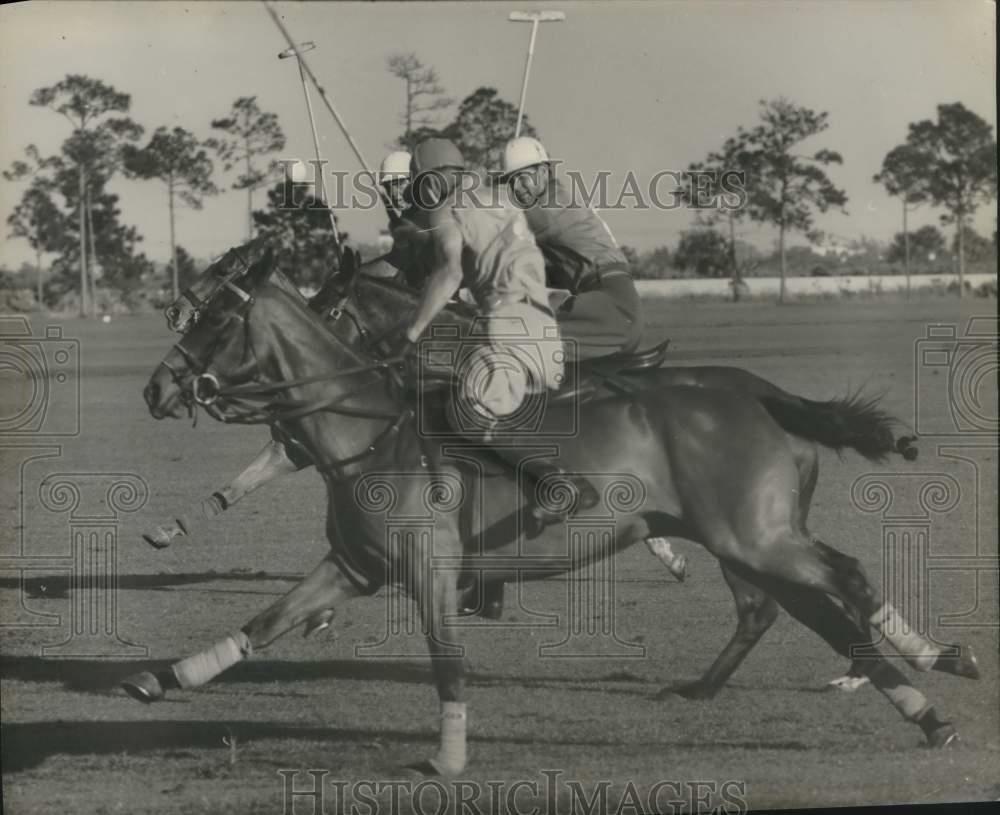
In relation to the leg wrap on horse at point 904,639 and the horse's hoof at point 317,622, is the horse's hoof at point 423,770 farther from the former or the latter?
the leg wrap on horse at point 904,639

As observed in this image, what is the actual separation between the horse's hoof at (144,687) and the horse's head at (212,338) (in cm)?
104

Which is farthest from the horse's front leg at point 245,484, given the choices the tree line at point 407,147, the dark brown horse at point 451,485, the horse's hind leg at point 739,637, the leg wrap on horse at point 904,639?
the leg wrap on horse at point 904,639

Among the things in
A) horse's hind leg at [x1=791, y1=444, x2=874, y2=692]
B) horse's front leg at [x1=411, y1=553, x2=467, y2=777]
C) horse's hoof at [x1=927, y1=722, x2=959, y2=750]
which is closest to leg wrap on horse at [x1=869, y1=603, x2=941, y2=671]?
horse's hind leg at [x1=791, y1=444, x2=874, y2=692]

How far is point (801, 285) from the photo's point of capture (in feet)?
28.2

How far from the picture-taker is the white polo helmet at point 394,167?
754cm

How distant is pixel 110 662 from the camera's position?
296 inches

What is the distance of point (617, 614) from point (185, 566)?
9.00 feet

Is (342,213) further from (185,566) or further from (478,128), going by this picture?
(185,566)

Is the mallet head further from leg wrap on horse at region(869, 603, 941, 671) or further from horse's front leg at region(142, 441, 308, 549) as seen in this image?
leg wrap on horse at region(869, 603, 941, 671)

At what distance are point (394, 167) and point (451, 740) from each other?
101 inches

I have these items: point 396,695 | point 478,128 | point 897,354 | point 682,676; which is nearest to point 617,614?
point 682,676

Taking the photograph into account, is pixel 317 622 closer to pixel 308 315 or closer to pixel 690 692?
pixel 308 315

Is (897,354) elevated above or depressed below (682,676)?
above

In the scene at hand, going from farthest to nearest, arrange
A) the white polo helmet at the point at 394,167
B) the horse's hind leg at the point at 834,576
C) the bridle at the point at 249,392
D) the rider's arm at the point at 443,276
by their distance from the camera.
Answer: the white polo helmet at the point at 394,167 → the horse's hind leg at the point at 834,576 → the bridle at the point at 249,392 → the rider's arm at the point at 443,276
